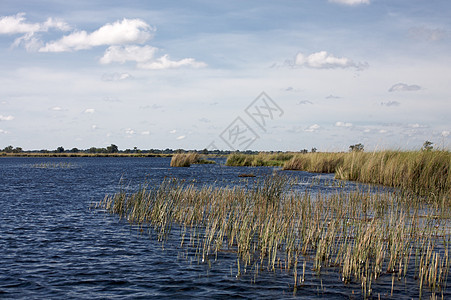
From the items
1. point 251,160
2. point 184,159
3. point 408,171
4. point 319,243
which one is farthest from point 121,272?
point 251,160

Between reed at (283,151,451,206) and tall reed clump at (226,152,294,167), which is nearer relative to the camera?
reed at (283,151,451,206)

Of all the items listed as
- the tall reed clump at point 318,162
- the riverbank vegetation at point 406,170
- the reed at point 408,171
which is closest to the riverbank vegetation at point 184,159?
the tall reed clump at point 318,162

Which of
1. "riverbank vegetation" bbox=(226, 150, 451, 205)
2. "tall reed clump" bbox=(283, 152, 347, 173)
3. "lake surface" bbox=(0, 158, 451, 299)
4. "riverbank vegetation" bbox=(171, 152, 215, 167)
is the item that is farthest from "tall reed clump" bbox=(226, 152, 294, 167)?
"lake surface" bbox=(0, 158, 451, 299)

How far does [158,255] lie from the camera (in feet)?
38.0

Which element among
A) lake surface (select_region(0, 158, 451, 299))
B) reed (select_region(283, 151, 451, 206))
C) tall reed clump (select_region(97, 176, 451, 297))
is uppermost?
reed (select_region(283, 151, 451, 206))

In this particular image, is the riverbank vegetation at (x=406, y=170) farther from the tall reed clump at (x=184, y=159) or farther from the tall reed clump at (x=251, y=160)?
the tall reed clump at (x=184, y=159)

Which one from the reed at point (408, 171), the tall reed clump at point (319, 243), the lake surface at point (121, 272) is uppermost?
the reed at point (408, 171)

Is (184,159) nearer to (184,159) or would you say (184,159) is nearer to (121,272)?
(184,159)

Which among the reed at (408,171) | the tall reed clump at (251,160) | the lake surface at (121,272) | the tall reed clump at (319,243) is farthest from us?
the tall reed clump at (251,160)

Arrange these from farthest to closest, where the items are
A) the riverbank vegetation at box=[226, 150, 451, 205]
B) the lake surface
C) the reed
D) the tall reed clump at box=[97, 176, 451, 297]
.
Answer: the riverbank vegetation at box=[226, 150, 451, 205], the reed, the tall reed clump at box=[97, 176, 451, 297], the lake surface

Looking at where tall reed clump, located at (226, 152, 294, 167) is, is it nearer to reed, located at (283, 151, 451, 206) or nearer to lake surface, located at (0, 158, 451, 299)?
reed, located at (283, 151, 451, 206)

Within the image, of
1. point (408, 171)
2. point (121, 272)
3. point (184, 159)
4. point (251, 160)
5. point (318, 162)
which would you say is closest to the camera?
point (121, 272)

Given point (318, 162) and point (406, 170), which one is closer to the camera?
point (406, 170)

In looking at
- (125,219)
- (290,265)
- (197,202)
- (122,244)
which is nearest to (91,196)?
(125,219)
